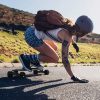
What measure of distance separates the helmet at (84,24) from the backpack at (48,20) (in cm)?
38

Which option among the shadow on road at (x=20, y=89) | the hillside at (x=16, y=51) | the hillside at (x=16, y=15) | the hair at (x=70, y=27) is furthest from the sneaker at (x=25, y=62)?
the hillside at (x=16, y=15)

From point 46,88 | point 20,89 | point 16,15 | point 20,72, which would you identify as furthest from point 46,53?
point 16,15

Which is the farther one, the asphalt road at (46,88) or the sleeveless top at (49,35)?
the sleeveless top at (49,35)

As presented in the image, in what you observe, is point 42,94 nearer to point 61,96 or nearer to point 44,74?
point 61,96

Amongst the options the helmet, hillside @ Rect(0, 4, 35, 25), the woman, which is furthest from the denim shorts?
hillside @ Rect(0, 4, 35, 25)

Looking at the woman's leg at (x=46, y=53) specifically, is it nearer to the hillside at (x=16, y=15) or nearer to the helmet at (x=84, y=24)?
the helmet at (x=84, y=24)

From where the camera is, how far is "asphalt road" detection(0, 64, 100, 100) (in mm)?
6887

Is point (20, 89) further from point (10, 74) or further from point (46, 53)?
point (46, 53)

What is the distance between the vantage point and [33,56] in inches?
363

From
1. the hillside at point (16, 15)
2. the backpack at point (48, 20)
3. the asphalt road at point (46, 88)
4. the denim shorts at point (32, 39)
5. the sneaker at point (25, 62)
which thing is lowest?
the asphalt road at point (46, 88)

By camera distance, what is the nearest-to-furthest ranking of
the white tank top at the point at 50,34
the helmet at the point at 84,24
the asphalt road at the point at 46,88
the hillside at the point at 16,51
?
the asphalt road at the point at 46,88, the helmet at the point at 84,24, the white tank top at the point at 50,34, the hillside at the point at 16,51

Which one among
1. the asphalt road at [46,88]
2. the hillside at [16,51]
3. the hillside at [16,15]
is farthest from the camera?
the hillside at [16,15]

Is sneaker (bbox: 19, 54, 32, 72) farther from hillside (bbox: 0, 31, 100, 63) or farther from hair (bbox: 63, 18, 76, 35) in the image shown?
hillside (bbox: 0, 31, 100, 63)

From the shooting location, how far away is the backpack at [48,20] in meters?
8.80
